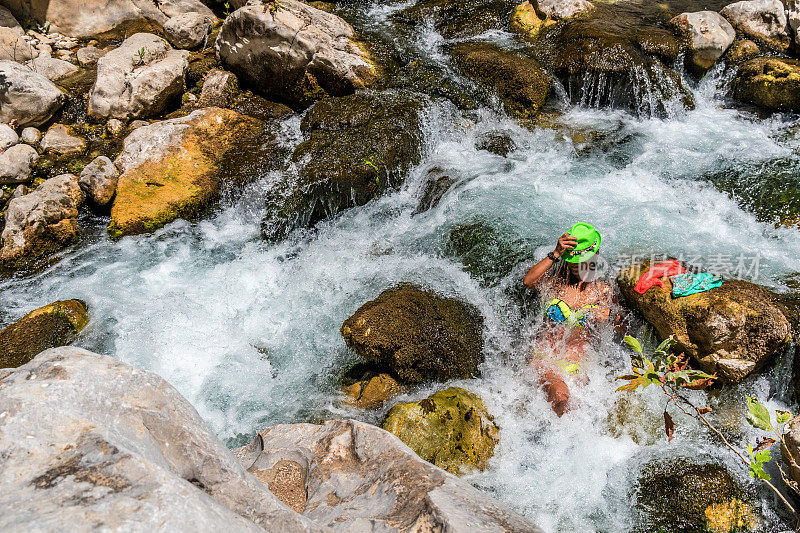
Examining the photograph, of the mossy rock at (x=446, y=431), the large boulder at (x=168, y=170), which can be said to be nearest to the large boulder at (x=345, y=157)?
the large boulder at (x=168, y=170)

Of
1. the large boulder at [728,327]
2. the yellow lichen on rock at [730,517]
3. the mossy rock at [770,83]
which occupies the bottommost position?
the yellow lichen on rock at [730,517]

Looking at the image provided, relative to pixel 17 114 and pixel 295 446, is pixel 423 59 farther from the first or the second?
pixel 295 446

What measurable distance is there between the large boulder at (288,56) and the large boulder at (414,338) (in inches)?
188

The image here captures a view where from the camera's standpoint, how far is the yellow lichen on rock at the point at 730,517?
4094mm

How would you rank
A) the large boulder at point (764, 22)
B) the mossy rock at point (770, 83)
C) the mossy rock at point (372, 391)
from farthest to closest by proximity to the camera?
the large boulder at point (764, 22), the mossy rock at point (770, 83), the mossy rock at point (372, 391)

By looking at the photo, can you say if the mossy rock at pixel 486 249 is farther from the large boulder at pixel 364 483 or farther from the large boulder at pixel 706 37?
the large boulder at pixel 706 37

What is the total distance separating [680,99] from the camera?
30.5 ft

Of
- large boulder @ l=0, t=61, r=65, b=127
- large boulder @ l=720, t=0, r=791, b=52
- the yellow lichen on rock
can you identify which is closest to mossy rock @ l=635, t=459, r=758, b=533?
the yellow lichen on rock

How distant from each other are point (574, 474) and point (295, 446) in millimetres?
2735

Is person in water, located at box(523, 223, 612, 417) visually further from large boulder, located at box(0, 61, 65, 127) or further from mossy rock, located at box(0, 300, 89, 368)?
large boulder, located at box(0, 61, 65, 127)

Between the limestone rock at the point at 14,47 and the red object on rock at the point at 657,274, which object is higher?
the limestone rock at the point at 14,47

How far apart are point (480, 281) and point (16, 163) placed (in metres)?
6.76

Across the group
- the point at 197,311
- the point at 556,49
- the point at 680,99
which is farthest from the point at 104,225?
the point at 680,99

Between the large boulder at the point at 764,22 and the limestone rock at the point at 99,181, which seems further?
the large boulder at the point at 764,22
